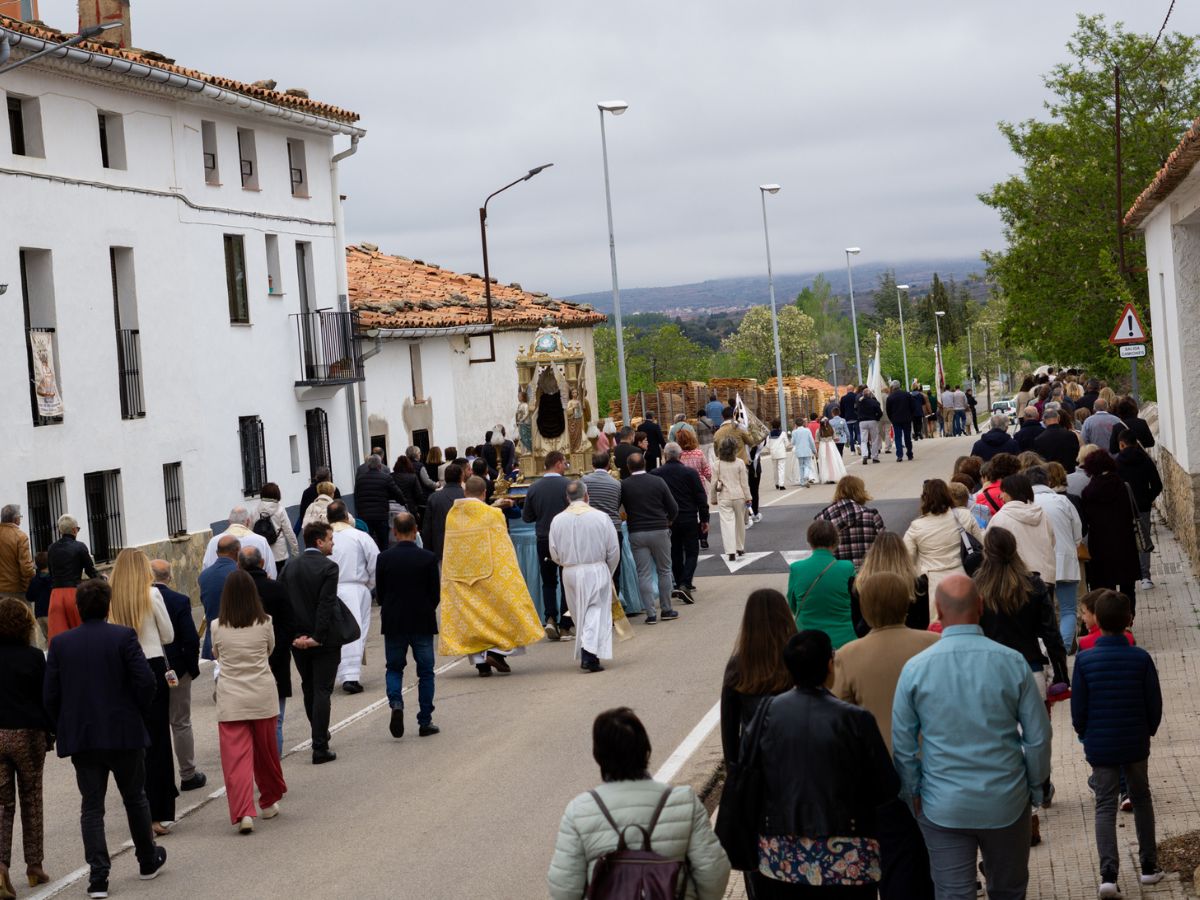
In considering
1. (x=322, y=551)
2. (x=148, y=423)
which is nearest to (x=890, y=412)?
(x=148, y=423)

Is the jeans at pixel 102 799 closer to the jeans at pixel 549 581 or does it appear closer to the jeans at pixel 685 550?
the jeans at pixel 549 581

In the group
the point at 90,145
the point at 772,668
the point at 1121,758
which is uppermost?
the point at 90,145

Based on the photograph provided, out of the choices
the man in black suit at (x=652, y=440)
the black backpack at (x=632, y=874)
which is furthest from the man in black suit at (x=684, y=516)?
the black backpack at (x=632, y=874)

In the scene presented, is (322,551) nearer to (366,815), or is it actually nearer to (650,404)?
(366,815)

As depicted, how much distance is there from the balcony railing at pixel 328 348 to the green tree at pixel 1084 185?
56.0ft

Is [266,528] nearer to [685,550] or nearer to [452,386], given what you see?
[685,550]

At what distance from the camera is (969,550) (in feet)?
35.0

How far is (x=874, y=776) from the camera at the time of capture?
18.7 feet

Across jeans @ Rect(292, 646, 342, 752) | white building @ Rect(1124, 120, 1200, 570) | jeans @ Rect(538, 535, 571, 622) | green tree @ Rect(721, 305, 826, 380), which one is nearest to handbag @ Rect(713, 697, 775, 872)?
jeans @ Rect(292, 646, 342, 752)

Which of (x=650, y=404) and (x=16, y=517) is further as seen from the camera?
(x=650, y=404)

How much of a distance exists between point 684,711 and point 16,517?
7.95 m

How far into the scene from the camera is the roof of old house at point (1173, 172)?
42.8 feet

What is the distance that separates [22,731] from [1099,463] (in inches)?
351

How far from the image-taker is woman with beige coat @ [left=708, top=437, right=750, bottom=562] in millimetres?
21250
